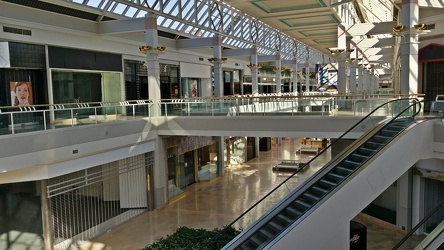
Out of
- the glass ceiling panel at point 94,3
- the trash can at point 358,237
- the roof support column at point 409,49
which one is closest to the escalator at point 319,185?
the trash can at point 358,237

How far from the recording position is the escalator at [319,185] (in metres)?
9.42

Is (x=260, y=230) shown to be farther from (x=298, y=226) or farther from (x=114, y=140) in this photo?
(x=114, y=140)

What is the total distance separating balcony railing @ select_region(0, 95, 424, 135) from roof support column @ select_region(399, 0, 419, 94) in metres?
1.00

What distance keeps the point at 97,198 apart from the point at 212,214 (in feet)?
15.9

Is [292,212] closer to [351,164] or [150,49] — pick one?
[351,164]

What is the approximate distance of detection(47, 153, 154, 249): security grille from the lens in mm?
13812

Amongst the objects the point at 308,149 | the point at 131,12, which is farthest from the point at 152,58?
the point at 308,149

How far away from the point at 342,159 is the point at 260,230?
310cm

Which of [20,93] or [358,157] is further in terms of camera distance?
[20,93]

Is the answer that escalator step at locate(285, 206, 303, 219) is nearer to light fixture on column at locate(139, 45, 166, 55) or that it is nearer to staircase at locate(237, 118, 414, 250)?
staircase at locate(237, 118, 414, 250)

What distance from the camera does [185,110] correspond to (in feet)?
58.7

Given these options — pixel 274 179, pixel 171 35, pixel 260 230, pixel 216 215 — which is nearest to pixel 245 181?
pixel 274 179

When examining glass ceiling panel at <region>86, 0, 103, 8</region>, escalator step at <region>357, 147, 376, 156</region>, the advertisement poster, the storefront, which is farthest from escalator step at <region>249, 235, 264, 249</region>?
glass ceiling panel at <region>86, 0, 103, 8</region>

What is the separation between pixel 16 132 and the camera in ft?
37.6
